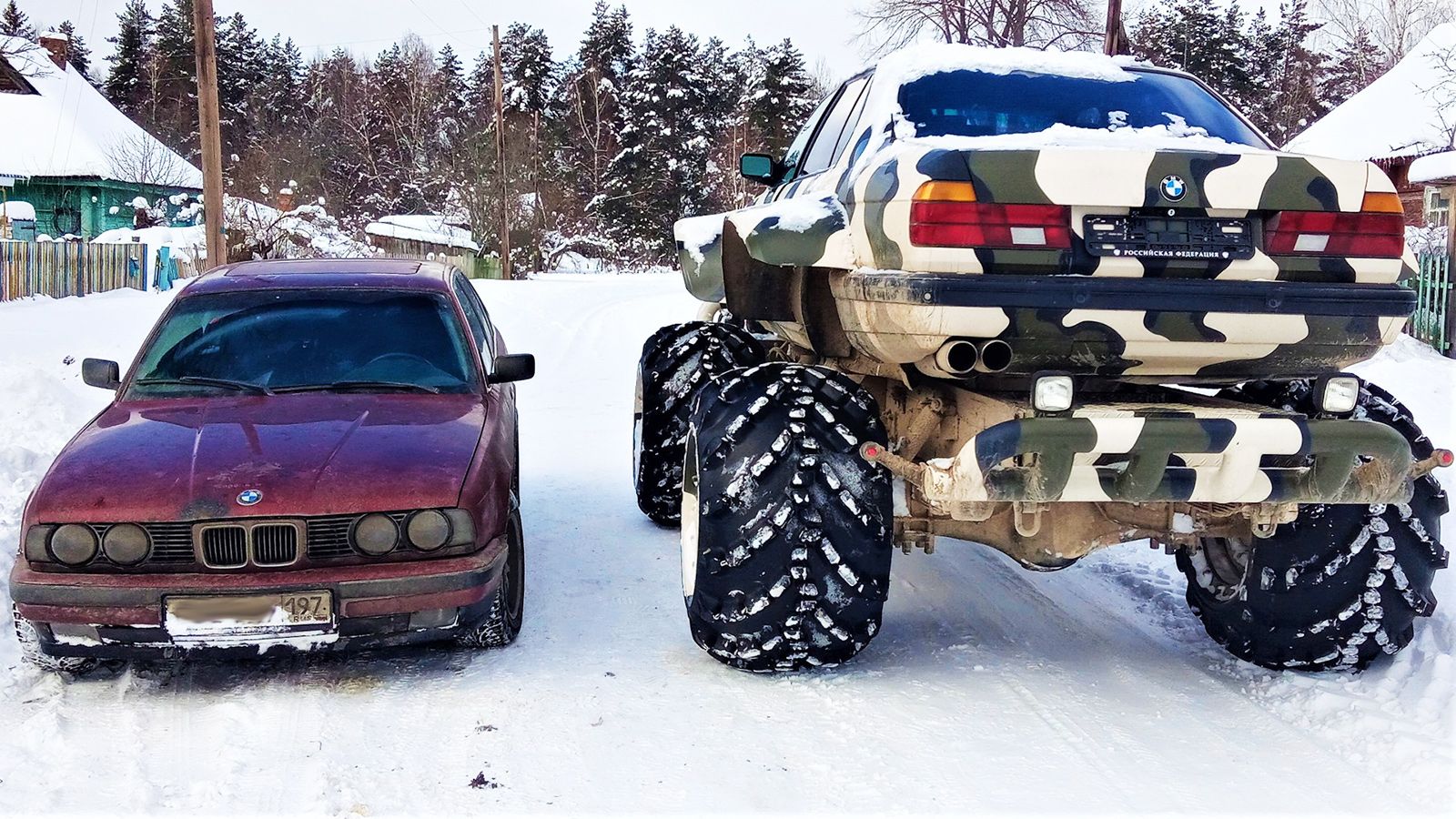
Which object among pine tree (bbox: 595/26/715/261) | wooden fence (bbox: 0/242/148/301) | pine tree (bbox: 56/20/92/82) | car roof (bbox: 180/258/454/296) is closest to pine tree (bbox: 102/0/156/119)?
pine tree (bbox: 56/20/92/82)

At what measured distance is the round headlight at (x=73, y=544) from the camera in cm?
367

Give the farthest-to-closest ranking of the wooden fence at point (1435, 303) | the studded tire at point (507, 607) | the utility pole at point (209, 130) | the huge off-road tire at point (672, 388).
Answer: the utility pole at point (209, 130) → the wooden fence at point (1435, 303) → the huge off-road tire at point (672, 388) → the studded tire at point (507, 607)

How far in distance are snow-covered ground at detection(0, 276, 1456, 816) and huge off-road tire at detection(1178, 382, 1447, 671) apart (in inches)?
5.1

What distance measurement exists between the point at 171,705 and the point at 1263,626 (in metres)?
3.63

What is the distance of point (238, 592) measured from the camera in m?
3.61

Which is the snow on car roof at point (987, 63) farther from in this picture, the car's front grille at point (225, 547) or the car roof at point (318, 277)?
the car's front grille at point (225, 547)

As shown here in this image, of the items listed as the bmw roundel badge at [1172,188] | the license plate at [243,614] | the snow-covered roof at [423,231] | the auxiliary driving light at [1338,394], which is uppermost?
the snow-covered roof at [423,231]

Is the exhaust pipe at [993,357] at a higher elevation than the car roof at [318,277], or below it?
below

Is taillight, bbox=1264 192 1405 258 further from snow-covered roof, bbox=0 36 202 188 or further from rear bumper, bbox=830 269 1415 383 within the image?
snow-covered roof, bbox=0 36 202 188

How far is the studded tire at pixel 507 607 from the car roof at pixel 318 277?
54.6 inches

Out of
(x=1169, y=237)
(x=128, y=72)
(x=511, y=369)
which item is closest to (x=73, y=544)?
(x=511, y=369)

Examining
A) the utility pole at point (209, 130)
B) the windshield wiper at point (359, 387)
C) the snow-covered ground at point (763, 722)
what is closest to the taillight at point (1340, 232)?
the snow-covered ground at point (763, 722)

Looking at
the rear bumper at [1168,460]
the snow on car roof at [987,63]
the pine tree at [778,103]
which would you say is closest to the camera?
the rear bumper at [1168,460]

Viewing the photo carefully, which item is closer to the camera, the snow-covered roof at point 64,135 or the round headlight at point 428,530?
the round headlight at point 428,530
